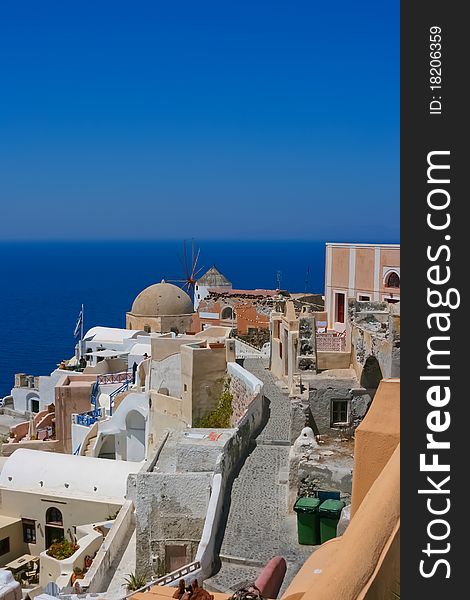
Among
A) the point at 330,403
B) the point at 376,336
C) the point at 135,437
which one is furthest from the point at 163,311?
the point at 330,403

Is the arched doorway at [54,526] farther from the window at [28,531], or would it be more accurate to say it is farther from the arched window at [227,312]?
the arched window at [227,312]

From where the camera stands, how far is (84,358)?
40.2m

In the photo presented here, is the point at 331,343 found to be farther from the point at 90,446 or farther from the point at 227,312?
the point at 227,312

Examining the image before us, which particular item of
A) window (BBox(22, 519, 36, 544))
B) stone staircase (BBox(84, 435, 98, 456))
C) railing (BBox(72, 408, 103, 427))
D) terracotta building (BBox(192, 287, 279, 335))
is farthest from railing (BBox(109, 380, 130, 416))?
window (BBox(22, 519, 36, 544))

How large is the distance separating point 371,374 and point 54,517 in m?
10.0

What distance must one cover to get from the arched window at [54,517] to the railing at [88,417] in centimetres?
750

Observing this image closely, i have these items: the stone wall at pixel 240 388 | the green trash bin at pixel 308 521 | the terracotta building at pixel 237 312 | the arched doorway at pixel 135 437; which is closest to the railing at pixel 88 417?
the arched doorway at pixel 135 437

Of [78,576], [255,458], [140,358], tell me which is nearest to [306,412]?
[255,458]

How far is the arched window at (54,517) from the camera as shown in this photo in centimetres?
2147

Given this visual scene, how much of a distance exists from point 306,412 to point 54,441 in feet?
57.2

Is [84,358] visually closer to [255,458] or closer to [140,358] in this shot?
[140,358]

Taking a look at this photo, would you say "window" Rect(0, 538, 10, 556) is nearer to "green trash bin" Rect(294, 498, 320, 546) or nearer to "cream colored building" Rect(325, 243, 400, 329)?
"green trash bin" Rect(294, 498, 320, 546)

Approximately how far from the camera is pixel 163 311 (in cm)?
4166

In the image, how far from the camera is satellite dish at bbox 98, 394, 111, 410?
1181 inches
